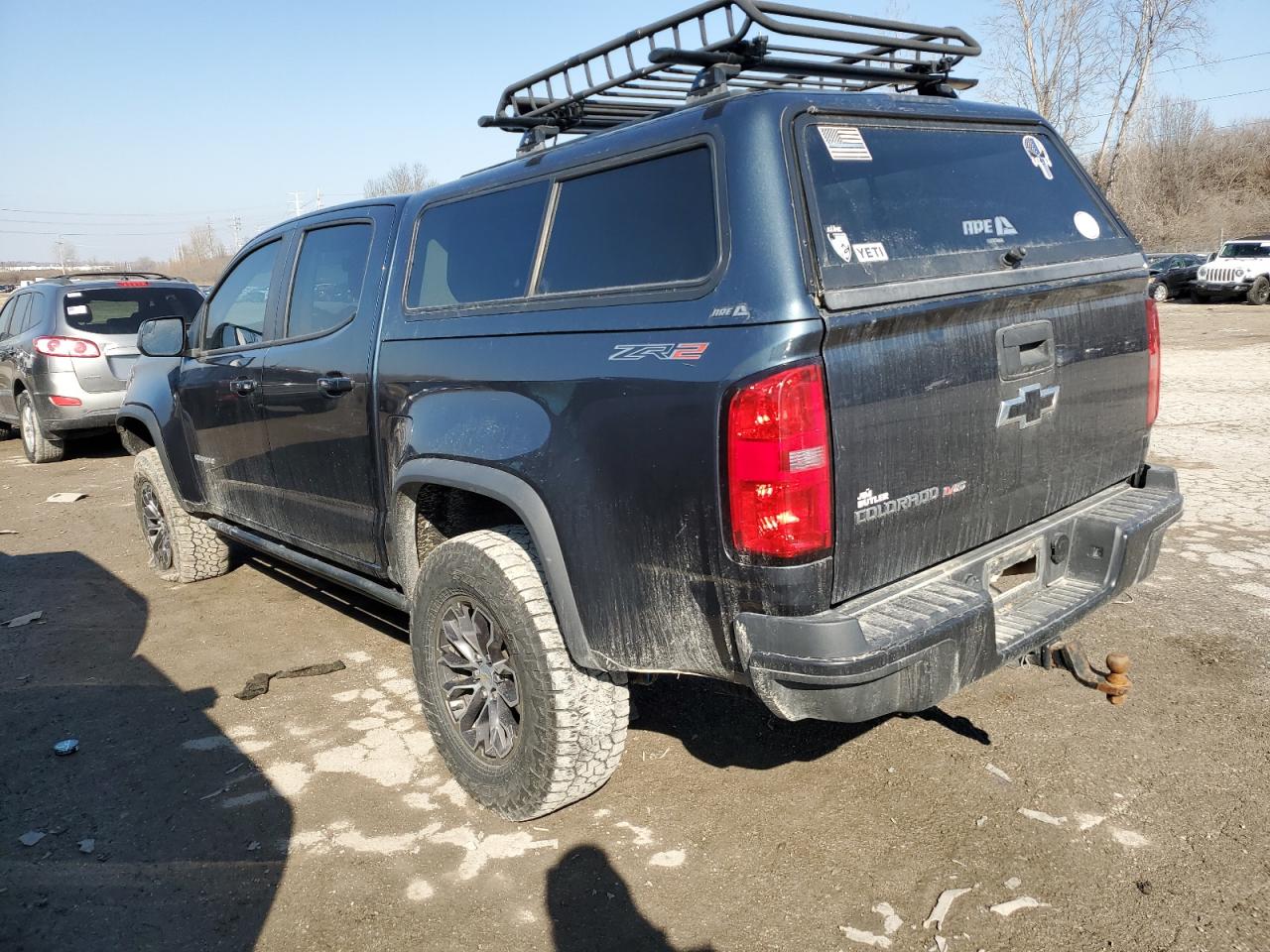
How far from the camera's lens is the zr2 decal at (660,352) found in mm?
2402

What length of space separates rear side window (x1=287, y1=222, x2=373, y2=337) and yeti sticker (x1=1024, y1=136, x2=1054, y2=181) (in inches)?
97.3

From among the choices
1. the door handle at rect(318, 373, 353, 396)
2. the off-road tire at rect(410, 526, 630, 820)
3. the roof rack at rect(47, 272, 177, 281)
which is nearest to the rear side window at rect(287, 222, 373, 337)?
the door handle at rect(318, 373, 353, 396)

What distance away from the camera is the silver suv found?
9.66 meters

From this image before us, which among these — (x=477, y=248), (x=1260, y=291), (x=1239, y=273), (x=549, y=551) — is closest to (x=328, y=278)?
(x=477, y=248)

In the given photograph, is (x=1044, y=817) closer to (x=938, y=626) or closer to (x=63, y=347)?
(x=938, y=626)

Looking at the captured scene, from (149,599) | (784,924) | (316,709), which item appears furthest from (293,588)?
(784,924)

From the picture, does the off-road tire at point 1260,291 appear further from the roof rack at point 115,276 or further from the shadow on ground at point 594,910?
the shadow on ground at point 594,910

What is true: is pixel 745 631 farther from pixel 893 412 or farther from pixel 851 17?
pixel 851 17

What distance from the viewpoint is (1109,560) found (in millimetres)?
3055

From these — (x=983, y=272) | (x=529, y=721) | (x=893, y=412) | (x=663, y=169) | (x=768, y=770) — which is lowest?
(x=768, y=770)

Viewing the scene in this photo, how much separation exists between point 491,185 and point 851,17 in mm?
1288

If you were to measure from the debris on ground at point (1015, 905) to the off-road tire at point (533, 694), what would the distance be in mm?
1172

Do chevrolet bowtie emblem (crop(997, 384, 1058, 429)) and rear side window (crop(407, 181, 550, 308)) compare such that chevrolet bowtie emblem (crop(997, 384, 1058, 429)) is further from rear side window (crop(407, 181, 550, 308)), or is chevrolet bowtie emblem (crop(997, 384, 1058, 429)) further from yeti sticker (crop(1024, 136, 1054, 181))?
rear side window (crop(407, 181, 550, 308))

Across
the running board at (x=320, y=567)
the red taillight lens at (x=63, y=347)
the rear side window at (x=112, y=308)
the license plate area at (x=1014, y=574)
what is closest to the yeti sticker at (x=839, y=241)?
the license plate area at (x=1014, y=574)
